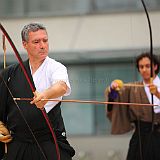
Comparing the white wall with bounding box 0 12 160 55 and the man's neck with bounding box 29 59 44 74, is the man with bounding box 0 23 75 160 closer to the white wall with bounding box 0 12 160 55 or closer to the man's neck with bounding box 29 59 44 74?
the man's neck with bounding box 29 59 44 74

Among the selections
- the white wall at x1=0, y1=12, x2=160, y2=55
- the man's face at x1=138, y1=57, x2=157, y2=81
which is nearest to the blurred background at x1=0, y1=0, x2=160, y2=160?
the white wall at x1=0, y1=12, x2=160, y2=55

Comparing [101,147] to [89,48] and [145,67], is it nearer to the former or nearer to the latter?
[89,48]

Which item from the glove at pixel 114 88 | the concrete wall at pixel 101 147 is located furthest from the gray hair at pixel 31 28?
the concrete wall at pixel 101 147

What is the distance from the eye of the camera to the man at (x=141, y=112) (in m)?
3.50

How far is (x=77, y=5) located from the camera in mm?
5527

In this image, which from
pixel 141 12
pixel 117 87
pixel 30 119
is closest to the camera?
pixel 30 119

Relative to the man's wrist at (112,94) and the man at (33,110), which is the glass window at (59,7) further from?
the man at (33,110)

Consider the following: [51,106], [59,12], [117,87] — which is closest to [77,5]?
[59,12]

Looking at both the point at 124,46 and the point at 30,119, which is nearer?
the point at 30,119

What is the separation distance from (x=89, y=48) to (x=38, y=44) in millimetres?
2798

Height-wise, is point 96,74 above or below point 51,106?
below

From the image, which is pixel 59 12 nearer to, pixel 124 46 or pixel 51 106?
pixel 124 46

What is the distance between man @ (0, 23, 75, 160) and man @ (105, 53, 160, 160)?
36.3 inches

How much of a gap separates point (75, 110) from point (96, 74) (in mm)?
468
